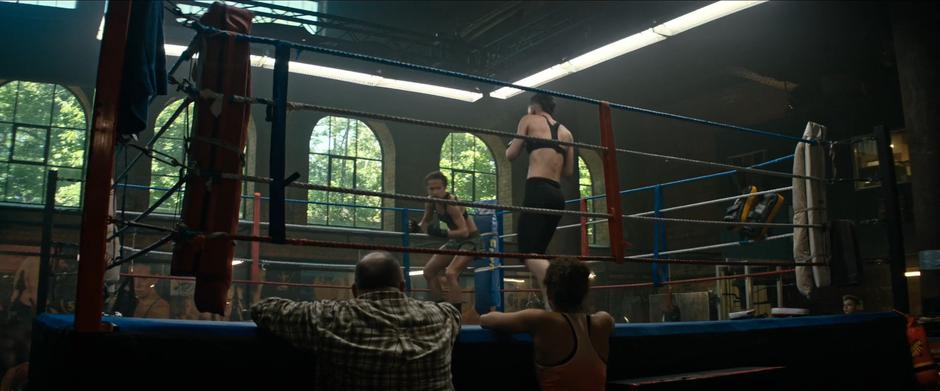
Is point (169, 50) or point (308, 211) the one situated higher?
point (169, 50)

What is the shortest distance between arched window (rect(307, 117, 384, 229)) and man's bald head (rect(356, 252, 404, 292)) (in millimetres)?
11532

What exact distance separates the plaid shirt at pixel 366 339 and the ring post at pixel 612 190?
1.09 metres

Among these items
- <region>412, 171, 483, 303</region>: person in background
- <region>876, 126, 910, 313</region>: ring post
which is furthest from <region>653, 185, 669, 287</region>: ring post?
<region>876, 126, 910, 313</region>: ring post

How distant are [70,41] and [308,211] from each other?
15.3 ft

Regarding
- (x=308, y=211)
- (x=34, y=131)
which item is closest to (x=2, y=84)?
(x=34, y=131)

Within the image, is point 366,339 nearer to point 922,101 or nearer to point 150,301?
point 922,101

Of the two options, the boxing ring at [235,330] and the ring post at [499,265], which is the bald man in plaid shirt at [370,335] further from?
the ring post at [499,265]

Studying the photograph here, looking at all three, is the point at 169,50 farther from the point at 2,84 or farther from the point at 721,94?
the point at 721,94

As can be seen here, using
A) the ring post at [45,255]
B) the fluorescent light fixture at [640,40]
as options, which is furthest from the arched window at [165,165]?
the ring post at [45,255]

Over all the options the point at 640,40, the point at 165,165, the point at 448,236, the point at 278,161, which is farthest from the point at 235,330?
the point at 165,165

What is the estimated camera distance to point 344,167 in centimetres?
1397

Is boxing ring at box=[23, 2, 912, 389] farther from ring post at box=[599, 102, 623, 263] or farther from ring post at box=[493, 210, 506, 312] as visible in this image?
ring post at box=[493, 210, 506, 312]

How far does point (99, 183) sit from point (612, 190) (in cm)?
187

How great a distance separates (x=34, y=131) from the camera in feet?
38.0
